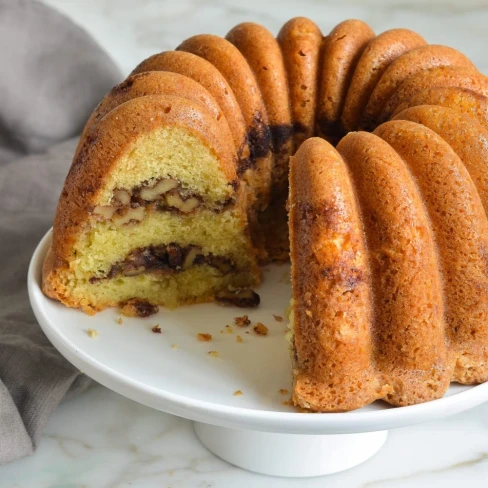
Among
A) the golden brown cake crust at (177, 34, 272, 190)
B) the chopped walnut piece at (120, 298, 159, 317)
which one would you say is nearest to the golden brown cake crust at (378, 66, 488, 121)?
the golden brown cake crust at (177, 34, 272, 190)

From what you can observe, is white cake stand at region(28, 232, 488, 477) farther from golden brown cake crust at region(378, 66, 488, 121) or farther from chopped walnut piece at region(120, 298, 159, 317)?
golden brown cake crust at region(378, 66, 488, 121)

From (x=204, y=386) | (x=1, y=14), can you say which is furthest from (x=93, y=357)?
(x=1, y=14)

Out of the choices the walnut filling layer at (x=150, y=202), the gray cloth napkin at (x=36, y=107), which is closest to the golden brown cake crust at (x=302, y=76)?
the walnut filling layer at (x=150, y=202)

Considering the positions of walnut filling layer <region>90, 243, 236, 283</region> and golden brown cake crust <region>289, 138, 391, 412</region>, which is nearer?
golden brown cake crust <region>289, 138, 391, 412</region>

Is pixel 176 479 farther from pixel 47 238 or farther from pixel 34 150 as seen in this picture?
pixel 34 150

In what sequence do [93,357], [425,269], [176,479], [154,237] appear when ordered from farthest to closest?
[154,237] < [176,479] < [93,357] < [425,269]
